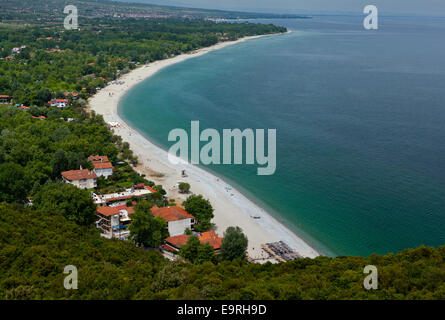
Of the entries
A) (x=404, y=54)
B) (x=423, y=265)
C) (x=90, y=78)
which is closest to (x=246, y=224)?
(x=423, y=265)

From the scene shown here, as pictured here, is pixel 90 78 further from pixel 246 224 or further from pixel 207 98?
pixel 246 224

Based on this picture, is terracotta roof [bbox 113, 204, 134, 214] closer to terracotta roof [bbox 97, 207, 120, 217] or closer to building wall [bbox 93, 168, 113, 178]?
terracotta roof [bbox 97, 207, 120, 217]

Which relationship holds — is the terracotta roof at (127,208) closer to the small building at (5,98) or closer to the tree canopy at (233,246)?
the tree canopy at (233,246)

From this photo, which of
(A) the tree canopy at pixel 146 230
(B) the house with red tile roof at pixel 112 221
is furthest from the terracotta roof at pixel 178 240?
(B) the house with red tile roof at pixel 112 221

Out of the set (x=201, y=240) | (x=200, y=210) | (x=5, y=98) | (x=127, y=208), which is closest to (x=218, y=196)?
(x=200, y=210)

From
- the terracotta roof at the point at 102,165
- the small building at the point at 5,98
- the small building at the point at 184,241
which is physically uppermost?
the small building at the point at 5,98

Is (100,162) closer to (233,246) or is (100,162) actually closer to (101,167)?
(101,167)
